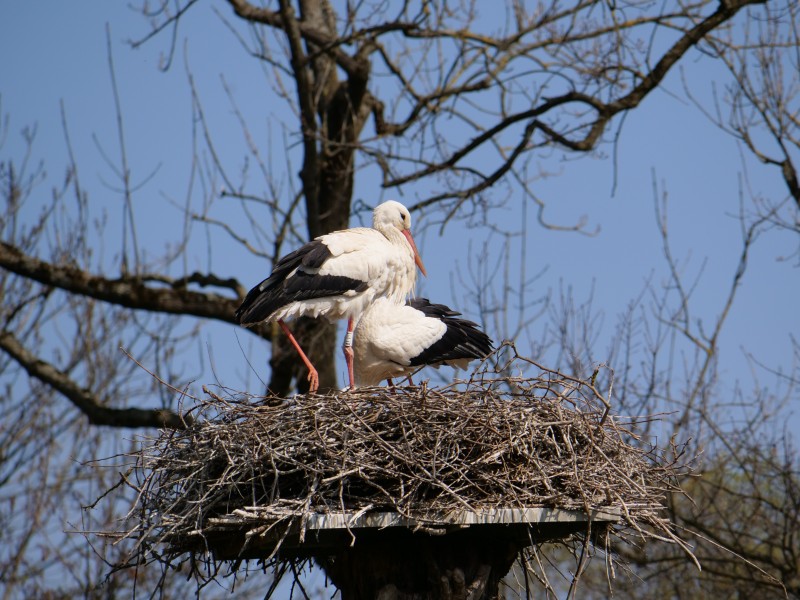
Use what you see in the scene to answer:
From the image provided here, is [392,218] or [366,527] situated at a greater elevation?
[392,218]

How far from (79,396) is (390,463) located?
7311 millimetres

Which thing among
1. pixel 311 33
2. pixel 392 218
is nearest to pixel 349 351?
pixel 392 218

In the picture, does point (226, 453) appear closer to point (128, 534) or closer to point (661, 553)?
point (128, 534)

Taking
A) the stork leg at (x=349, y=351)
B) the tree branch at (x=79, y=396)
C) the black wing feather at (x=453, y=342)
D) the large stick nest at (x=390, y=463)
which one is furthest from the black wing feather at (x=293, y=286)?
the tree branch at (x=79, y=396)

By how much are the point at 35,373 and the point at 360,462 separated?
7.77 metres

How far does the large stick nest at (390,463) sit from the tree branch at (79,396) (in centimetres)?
551

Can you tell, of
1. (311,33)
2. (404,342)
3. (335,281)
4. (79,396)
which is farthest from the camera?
(79,396)

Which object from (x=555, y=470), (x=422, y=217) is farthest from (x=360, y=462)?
(x=422, y=217)

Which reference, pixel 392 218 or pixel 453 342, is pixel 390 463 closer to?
pixel 453 342

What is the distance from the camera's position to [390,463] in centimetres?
470

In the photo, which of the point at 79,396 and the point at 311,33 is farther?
the point at 79,396

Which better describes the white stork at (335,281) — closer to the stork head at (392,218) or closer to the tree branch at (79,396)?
the stork head at (392,218)

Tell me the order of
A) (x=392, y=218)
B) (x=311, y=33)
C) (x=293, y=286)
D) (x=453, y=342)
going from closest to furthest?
1. (x=293, y=286)
2. (x=453, y=342)
3. (x=392, y=218)
4. (x=311, y=33)

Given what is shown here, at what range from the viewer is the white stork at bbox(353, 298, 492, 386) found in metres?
7.20
